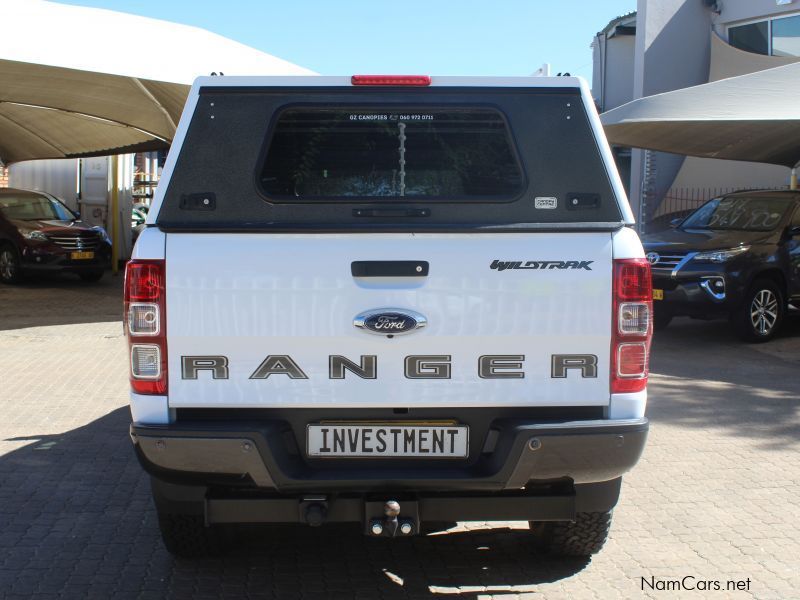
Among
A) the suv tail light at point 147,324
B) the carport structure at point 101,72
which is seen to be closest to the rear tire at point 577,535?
the suv tail light at point 147,324

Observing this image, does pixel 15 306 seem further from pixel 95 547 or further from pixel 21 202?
pixel 95 547

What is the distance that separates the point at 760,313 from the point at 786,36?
11.3 meters

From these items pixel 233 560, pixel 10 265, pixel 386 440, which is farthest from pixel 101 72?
pixel 386 440

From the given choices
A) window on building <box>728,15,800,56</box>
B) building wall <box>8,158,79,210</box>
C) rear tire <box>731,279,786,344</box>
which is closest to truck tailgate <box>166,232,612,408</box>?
rear tire <box>731,279,786,344</box>

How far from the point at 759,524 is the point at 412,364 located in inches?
99.3

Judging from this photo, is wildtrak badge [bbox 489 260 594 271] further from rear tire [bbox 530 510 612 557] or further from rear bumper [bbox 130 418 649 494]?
rear tire [bbox 530 510 612 557]

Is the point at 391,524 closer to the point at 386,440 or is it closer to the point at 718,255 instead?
the point at 386,440

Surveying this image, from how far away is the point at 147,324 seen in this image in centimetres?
362

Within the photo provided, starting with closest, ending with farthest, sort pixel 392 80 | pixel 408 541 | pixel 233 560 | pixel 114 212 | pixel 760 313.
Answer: pixel 392 80 → pixel 233 560 → pixel 408 541 → pixel 760 313 → pixel 114 212

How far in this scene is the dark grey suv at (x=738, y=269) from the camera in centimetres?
1126

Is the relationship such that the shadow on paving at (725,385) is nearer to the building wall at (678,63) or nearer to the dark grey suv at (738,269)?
the dark grey suv at (738,269)

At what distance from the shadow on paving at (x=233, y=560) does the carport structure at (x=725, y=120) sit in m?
9.36

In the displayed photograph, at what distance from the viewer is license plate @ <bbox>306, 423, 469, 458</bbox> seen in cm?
366

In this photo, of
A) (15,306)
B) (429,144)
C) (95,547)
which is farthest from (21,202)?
(429,144)
